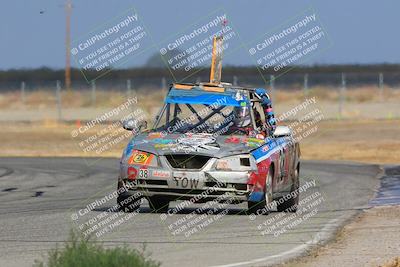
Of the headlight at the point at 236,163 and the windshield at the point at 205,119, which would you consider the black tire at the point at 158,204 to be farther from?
the headlight at the point at 236,163

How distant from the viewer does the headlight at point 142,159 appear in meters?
15.2

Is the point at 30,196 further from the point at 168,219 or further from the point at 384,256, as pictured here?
the point at 384,256

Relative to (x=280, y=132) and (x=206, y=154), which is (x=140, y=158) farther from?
(x=280, y=132)

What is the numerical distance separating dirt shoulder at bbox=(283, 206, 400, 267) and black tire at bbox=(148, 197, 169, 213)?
278 centimetres

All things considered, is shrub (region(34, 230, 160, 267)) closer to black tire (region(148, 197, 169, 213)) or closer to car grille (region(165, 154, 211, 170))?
car grille (region(165, 154, 211, 170))

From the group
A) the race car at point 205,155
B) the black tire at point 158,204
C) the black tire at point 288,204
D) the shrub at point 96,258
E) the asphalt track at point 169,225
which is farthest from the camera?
the black tire at point 288,204

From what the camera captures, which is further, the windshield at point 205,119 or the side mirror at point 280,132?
the windshield at point 205,119

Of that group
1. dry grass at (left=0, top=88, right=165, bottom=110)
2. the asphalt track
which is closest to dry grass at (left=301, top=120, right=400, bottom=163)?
dry grass at (left=0, top=88, right=165, bottom=110)

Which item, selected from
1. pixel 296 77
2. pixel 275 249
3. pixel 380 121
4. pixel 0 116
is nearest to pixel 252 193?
pixel 275 249

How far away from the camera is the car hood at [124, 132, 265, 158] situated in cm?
1514

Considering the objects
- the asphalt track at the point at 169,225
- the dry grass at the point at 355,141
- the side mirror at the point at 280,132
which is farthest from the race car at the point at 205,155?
the dry grass at the point at 355,141

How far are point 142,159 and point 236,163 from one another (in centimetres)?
128

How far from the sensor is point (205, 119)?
642 inches

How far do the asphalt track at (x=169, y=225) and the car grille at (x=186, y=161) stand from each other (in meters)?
0.69
